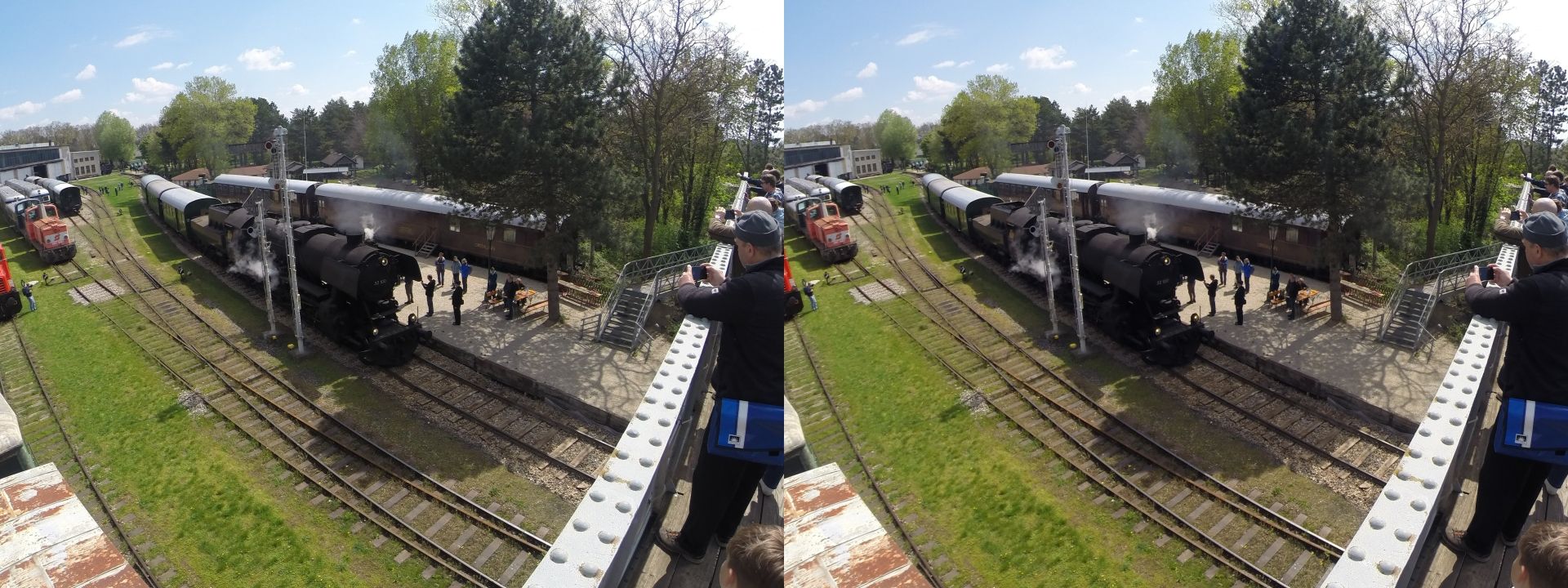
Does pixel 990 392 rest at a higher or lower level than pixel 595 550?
lower

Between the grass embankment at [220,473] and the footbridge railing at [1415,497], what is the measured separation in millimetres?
10111

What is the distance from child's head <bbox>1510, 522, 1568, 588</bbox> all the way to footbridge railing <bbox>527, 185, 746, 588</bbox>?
8.61 feet

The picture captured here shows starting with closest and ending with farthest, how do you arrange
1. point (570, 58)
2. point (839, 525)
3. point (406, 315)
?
point (839, 525) < point (570, 58) < point (406, 315)

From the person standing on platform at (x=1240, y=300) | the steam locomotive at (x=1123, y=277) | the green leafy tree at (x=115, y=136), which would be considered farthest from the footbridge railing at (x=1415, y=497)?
the green leafy tree at (x=115, y=136)

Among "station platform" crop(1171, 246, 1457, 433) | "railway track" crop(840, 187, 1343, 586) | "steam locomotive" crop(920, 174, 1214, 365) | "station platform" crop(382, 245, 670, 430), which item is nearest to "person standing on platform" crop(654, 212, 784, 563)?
"railway track" crop(840, 187, 1343, 586)

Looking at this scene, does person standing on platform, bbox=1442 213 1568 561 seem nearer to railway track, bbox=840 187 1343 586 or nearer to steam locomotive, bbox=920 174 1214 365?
railway track, bbox=840 187 1343 586

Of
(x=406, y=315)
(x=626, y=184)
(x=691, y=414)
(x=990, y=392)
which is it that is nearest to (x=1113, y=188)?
(x=990, y=392)

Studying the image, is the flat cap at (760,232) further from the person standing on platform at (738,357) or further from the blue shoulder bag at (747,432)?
the blue shoulder bag at (747,432)

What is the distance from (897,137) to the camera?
27.6 metres

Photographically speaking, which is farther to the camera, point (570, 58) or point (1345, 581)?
point (570, 58)

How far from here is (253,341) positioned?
60.5 ft

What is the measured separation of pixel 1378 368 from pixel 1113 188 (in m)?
13.7

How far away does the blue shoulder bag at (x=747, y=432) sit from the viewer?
2652 millimetres

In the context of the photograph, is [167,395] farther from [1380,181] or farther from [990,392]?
[1380,181]
